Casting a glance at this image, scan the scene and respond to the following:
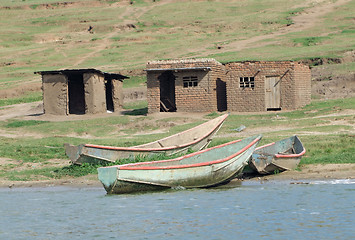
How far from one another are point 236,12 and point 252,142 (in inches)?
2622

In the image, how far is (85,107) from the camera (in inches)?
1462

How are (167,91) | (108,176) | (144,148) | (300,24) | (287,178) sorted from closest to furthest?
(108,176)
(287,178)
(144,148)
(167,91)
(300,24)

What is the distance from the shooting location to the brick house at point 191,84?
115ft

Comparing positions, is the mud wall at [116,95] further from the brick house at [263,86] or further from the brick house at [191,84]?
the brick house at [263,86]

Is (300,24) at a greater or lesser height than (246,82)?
greater

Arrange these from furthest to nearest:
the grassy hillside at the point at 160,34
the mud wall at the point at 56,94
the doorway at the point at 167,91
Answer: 1. the grassy hillside at the point at 160,34
2. the doorway at the point at 167,91
3. the mud wall at the point at 56,94

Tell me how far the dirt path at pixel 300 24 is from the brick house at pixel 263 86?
22.5m

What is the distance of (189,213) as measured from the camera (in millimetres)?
14852

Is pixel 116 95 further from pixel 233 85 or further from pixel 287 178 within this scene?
pixel 287 178

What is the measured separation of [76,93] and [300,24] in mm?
34875

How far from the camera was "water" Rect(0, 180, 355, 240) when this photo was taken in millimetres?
13109

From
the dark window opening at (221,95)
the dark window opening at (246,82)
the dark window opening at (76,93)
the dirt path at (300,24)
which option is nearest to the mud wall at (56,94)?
the dark window opening at (76,93)

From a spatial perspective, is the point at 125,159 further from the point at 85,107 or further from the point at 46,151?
the point at 85,107

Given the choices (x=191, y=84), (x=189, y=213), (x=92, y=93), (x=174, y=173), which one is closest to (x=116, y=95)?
(x=92, y=93)
